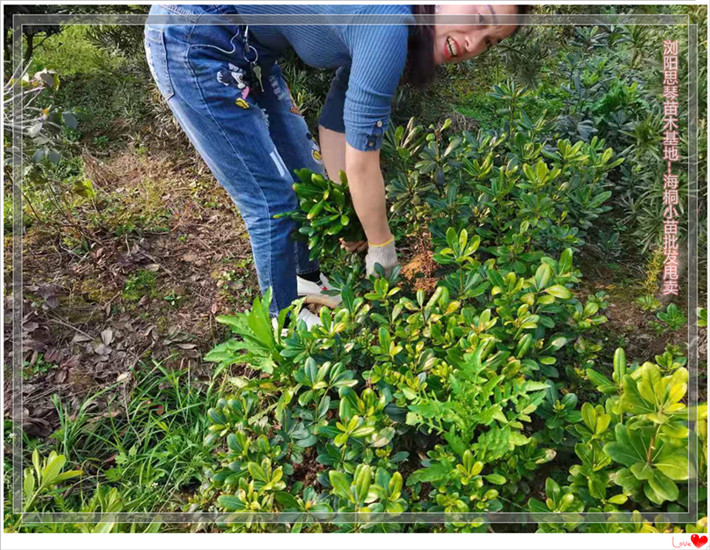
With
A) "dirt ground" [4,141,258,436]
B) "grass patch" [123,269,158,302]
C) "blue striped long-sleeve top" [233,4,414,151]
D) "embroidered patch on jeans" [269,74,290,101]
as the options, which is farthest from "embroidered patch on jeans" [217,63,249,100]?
"grass patch" [123,269,158,302]

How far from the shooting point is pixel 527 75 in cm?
293

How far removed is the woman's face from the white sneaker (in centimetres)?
115

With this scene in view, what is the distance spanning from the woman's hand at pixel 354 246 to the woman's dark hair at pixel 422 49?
58 centimetres

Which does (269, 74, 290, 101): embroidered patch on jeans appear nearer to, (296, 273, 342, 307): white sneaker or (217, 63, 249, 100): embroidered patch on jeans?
(217, 63, 249, 100): embroidered patch on jeans

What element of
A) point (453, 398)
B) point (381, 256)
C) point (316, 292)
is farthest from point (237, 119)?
point (453, 398)

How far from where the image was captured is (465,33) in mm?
1685

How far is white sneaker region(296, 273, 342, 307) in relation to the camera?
8.32ft

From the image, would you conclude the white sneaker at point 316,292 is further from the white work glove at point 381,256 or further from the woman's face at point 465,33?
the woman's face at point 465,33

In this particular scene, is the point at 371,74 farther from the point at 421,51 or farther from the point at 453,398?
the point at 453,398

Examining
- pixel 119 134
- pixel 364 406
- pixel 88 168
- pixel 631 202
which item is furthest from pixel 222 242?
pixel 631 202

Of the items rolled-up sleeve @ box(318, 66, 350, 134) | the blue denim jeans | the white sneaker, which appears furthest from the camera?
the white sneaker

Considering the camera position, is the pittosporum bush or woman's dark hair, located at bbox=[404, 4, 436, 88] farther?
woman's dark hair, located at bbox=[404, 4, 436, 88]

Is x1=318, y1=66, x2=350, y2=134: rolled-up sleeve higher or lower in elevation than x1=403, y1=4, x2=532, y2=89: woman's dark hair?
lower

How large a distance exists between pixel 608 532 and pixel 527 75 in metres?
2.25
